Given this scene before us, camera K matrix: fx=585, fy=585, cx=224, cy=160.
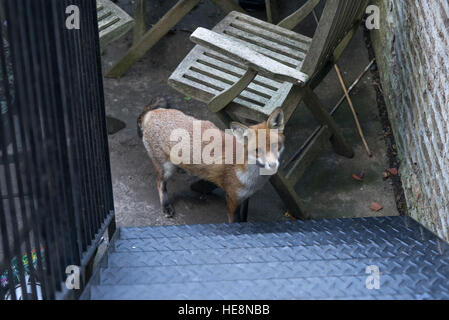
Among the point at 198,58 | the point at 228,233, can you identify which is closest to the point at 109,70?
the point at 198,58

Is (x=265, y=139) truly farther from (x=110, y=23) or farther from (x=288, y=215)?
(x=110, y=23)

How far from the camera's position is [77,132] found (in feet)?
7.71

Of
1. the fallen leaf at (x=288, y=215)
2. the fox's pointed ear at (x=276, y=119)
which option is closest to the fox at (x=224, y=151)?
the fox's pointed ear at (x=276, y=119)

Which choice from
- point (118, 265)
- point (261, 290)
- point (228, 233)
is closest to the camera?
point (261, 290)

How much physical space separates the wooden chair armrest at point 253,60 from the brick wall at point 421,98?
2.72 ft

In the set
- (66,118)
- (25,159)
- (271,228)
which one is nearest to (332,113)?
(271,228)

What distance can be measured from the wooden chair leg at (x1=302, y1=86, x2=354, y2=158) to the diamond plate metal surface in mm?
1337

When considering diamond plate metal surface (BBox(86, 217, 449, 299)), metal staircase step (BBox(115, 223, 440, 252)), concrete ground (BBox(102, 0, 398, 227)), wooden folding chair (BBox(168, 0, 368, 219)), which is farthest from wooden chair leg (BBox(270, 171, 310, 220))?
metal staircase step (BBox(115, 223, 440, 252))

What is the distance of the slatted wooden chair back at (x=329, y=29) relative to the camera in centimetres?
366

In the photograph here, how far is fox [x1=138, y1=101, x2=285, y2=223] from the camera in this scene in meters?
3.70

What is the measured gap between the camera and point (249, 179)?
3967 mm

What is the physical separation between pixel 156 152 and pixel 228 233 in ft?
4.30

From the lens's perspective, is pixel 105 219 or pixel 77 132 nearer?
pixel 77 132
